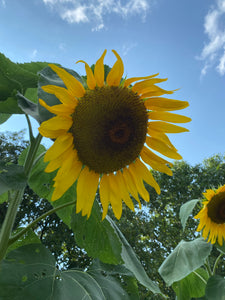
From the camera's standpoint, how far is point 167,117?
1133 mm

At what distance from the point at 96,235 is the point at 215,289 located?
5.19 ft

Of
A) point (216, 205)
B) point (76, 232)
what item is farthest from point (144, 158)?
point (216, 205)

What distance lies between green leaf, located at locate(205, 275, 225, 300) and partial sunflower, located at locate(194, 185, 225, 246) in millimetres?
373

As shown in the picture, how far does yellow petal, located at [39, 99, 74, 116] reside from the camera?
834 mm

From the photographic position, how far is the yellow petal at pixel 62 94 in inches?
33.9

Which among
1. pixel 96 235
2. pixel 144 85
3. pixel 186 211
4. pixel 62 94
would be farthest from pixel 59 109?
pixel 186 211

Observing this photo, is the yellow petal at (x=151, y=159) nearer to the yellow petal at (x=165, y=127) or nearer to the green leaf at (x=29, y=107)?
the yellow petal at (x=165, y=127)

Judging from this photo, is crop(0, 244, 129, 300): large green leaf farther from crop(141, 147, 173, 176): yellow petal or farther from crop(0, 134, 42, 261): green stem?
crop(141, 147, 173, 176): yellow petal

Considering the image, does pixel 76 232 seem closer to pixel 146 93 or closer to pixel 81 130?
pixel 81 130

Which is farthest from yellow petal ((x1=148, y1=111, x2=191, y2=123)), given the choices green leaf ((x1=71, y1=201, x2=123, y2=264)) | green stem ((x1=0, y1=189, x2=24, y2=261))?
green stem ((x1=0, y1=189, x2=24, y2=261))

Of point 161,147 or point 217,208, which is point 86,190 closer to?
point 161,147

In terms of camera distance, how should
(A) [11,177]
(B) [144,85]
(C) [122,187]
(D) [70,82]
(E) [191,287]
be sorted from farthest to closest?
(E) [191,287], (C) [122,187], (B) [144,85], (D) [70,82], (A) [11,177]

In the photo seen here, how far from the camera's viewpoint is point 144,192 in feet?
3.85

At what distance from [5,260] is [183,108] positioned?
816 mm
